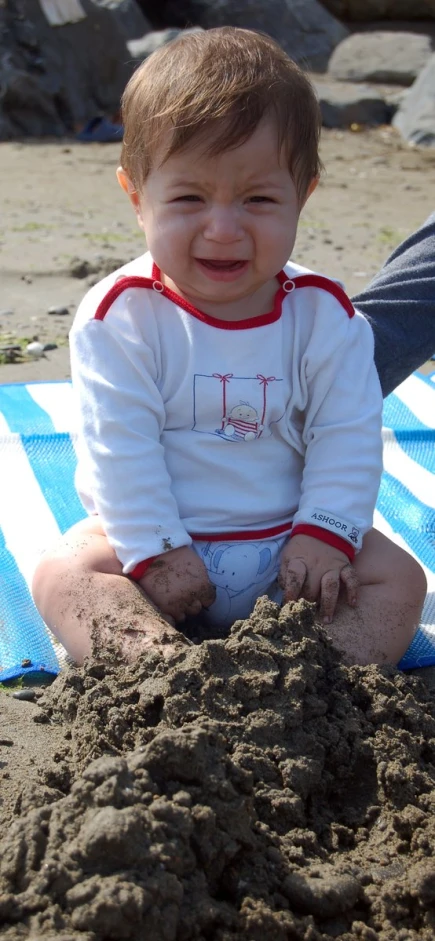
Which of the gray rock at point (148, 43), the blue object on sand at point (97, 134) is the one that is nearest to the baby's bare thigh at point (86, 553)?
the blue object on sand at point (97, 134)

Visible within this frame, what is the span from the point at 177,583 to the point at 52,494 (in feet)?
3.35

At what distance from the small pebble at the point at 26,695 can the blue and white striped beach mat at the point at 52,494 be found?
7 cm

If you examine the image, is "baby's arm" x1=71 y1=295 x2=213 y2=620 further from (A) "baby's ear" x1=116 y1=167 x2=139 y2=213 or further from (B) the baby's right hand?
(A) "baby's ear" x1=116 y1=167 x2=139 y2=213

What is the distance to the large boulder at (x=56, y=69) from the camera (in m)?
10.2

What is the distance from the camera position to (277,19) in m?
14.7

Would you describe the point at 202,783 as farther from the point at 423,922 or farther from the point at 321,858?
the point at 423,922

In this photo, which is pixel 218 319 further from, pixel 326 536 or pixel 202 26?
pixel 202 26

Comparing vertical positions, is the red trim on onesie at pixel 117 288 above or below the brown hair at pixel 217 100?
below

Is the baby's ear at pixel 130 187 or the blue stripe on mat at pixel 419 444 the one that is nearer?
the baby's ear at pixel 130 187

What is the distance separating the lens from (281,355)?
2.59 metres

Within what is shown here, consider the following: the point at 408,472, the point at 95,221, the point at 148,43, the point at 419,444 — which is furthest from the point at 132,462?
the point at 148,43

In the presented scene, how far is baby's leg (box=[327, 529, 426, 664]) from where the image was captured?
7.79 feet

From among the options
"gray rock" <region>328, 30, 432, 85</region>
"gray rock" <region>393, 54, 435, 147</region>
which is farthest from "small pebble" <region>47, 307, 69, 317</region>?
"gray rock" <region>328, 30, 432, 85</region>

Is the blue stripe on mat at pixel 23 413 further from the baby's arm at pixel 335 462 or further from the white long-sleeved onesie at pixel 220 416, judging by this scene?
the baby's arm at pixel 335 462
